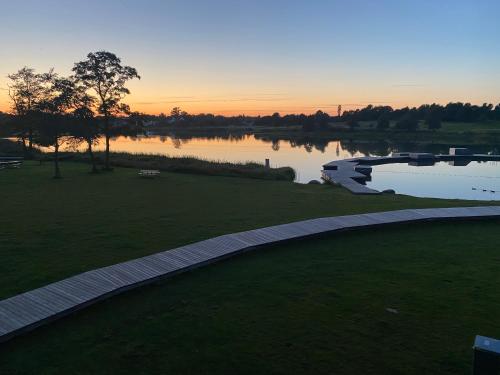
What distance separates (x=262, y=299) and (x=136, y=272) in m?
2.33

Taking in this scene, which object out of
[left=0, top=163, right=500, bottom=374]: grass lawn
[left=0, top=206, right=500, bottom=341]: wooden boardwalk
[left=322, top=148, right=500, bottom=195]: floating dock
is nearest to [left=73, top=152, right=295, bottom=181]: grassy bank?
[left=322, top=148, right=500, bottom=195]: floating dock

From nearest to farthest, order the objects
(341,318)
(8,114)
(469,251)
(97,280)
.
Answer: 1. (341,318)
2. (97,280)
3. (469,251)
4. (8,114)

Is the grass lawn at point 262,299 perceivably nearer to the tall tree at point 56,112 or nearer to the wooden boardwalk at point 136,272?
the wooden boardwalk at point 136,272

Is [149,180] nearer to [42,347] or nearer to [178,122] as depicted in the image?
[42,347]

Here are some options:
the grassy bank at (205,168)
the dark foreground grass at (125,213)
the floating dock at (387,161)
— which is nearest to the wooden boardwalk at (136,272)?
the dark foreground grass at (125,213)

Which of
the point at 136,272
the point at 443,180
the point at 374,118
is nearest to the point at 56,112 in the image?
the point at 136,272

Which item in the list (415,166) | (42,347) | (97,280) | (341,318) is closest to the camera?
(42,347)

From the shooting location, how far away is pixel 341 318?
5.71 metres

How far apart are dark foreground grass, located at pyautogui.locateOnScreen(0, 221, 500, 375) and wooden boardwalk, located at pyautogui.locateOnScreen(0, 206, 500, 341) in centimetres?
18

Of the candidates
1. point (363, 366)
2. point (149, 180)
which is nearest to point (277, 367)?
point (363, 366)

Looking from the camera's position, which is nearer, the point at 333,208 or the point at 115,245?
the point at 115,245

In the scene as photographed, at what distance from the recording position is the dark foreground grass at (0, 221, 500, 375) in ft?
15.2

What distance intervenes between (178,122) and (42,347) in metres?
144

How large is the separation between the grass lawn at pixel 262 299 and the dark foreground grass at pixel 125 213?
0.07 meters
